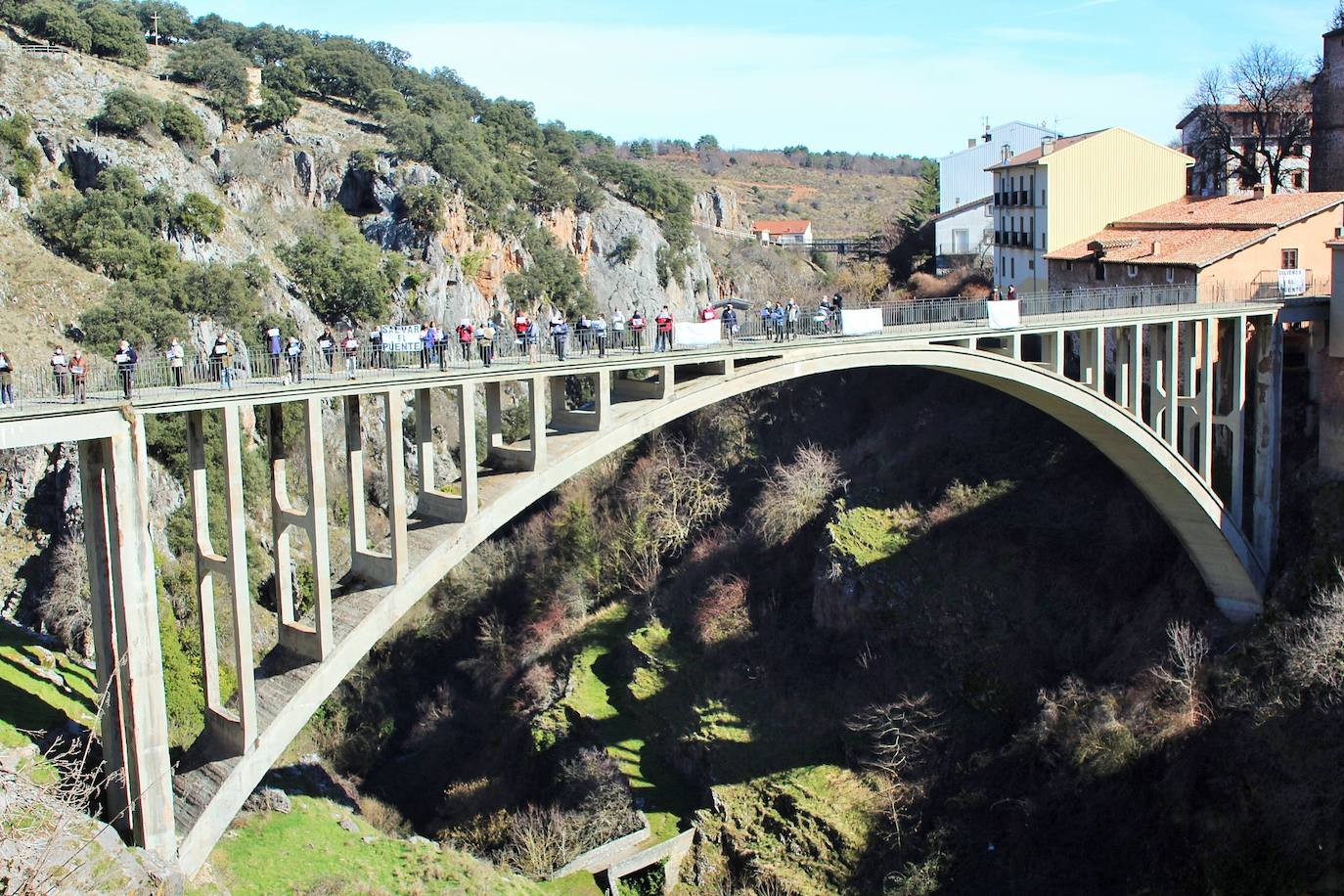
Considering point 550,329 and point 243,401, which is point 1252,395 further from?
point 243,401

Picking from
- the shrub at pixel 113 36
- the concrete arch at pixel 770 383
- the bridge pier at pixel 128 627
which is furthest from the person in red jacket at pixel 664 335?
the shrub at pixel 113 36

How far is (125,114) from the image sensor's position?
56844 millimetres

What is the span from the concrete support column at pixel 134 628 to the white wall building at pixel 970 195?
41074 mm

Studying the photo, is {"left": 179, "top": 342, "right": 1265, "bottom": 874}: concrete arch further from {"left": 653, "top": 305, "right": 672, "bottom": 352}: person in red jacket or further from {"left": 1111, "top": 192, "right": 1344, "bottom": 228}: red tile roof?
{"left": 1111, "top": 192, "right": 1344, "bottom": 228}: red tile roof

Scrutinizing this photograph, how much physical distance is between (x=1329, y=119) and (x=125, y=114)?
46.1 m

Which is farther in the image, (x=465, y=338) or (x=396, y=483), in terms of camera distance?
(x=465, y=338)

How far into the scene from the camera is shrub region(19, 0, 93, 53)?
63344 mm

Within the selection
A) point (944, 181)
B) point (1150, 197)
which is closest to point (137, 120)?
point (944, 181)

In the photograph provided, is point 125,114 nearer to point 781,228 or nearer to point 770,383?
point 770,383

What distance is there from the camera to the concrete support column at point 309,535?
19688 mm

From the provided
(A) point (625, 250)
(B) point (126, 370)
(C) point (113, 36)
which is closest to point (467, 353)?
(B) point (126, 370)

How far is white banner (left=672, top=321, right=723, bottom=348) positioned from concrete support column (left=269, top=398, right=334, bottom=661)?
7.55m

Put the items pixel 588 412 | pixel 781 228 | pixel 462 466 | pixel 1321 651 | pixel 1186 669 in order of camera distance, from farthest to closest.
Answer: pixel 781 228 → pixel 1186 669 → pixel 1321 651 → pixel 588 412 → pixel 462 466

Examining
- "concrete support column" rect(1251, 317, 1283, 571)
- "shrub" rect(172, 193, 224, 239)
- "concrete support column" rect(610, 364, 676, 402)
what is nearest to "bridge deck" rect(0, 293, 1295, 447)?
"concrete support column" rect(610, 364, 676, 402)
